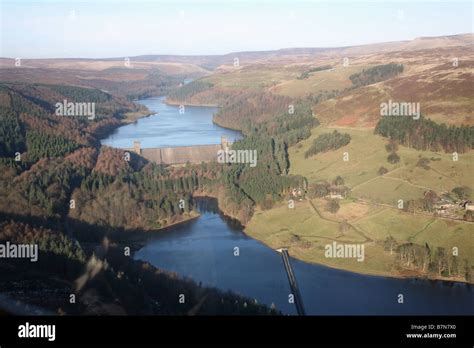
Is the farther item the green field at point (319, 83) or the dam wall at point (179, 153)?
the green field at point (319, 83)

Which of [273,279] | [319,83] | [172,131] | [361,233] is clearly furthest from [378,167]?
[319,83]

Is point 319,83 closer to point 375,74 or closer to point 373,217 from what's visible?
point 375,74

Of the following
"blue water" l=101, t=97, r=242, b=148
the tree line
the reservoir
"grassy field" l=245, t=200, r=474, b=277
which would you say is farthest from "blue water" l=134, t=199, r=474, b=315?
the tree line

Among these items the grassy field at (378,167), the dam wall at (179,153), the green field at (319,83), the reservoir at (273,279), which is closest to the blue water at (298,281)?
the reservoir at (273,279)

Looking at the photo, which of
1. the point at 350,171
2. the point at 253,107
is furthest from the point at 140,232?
the point at 253,107

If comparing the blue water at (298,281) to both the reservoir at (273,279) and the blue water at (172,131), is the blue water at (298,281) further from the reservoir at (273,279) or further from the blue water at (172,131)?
the blue water at (172,131)

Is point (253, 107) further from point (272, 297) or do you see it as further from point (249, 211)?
point (272, 297)

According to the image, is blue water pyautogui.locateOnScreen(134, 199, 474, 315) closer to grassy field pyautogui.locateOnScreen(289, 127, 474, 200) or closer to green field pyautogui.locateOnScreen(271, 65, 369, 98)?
grassy field pyautogui.locateOnScreen(289, 127, 474, 200)

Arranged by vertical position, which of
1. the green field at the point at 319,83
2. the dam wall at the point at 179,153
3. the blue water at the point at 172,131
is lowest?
the dam wall at the point at 179,153
